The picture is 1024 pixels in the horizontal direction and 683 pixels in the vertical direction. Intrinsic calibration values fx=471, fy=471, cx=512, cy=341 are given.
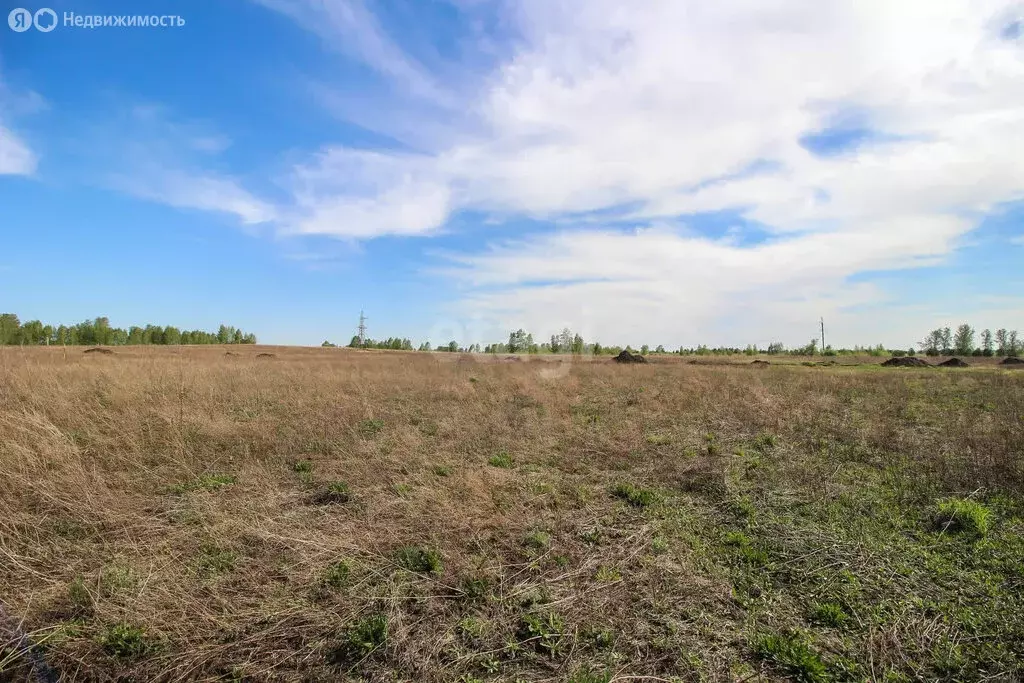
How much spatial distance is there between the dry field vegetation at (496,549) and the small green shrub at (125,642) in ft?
0.06

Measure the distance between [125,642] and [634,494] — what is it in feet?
18.2

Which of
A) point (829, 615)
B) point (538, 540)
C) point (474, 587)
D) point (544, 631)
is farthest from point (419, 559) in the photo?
point (829, 615)

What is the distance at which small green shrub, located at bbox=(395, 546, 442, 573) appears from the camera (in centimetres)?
463

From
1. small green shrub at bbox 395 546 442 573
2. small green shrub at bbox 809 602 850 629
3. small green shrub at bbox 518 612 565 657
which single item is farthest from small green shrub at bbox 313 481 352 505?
small green shrub at bbox 809 602 850 629

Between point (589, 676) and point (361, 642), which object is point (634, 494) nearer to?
point (589, 676)

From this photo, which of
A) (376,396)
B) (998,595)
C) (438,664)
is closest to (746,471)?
(998,595)

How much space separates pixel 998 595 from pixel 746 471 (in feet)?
11.4

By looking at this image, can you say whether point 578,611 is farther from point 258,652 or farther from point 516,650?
point 258,652

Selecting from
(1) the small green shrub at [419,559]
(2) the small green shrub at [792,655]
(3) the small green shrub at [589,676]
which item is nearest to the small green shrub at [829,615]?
(2) the small green shrub at [792,655]

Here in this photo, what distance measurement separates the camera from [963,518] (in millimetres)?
5609

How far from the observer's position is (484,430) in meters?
10.2

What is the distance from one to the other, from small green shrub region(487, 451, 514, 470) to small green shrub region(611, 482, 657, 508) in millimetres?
1885

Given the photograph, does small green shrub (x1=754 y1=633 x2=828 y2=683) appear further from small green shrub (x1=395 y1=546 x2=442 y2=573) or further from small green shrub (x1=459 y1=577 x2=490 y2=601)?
small green shrub (x1=395 y1=546 x2=442 y2=573)

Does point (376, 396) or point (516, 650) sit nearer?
point (516, 650)
